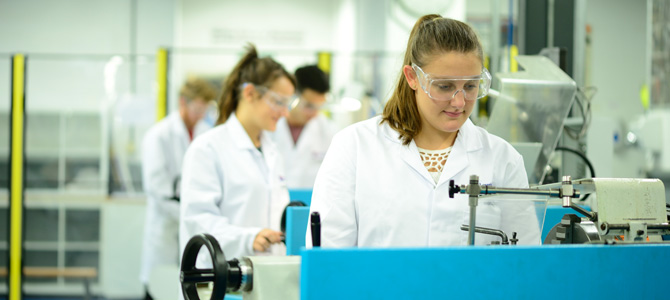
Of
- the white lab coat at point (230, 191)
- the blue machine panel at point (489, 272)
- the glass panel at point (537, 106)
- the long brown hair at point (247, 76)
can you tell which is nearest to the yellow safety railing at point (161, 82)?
the long brown hair at point (247, 76)

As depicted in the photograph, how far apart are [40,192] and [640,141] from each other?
393cm

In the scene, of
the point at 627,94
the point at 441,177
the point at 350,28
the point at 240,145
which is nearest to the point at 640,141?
the point at 627,94

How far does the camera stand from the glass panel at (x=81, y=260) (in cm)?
488

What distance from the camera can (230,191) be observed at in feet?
7.67

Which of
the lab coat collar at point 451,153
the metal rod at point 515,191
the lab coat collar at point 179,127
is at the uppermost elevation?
the lab coat collar at point 179,127

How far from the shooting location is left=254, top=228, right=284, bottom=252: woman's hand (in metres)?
2.14

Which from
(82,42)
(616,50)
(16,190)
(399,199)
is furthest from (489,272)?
(616,50)

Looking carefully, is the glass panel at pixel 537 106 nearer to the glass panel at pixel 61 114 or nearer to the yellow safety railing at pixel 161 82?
the yellow safety railing at pixel 161 82

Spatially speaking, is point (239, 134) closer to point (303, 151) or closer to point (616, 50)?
point (303, 151)

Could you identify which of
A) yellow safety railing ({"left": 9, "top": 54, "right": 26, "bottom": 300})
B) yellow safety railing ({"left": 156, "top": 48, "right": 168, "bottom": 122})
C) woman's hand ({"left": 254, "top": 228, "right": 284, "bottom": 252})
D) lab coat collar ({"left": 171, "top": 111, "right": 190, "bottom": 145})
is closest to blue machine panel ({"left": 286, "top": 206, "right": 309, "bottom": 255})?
woman's hand ({"left": 254, "top": 228, "right": 284, "bottom": 252})

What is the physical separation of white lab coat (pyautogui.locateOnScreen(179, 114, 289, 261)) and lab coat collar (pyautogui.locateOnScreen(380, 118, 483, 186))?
2.51 ft

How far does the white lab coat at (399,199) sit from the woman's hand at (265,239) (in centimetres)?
63

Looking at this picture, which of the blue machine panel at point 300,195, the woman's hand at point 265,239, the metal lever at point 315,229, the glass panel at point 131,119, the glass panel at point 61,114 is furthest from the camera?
the glass panel at point 131,119

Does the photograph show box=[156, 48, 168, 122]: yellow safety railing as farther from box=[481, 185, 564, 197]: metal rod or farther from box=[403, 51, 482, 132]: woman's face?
box=[481, 185, 564, 197]: metal rod
